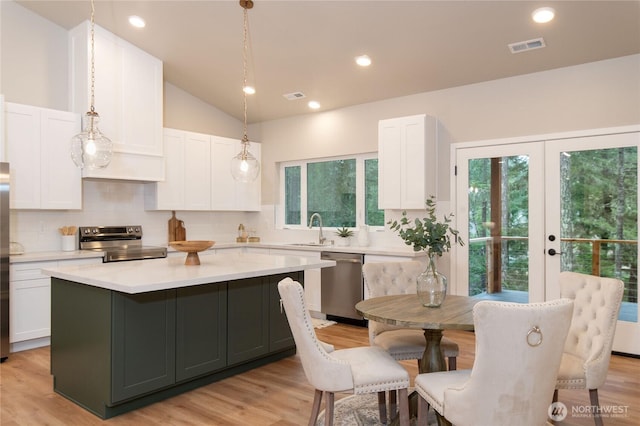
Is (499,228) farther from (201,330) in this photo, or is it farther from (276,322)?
(201,330)

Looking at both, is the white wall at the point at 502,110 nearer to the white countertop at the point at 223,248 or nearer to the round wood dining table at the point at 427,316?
the white countertop at the point at 223,248

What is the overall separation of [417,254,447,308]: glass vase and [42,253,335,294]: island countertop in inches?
44.3

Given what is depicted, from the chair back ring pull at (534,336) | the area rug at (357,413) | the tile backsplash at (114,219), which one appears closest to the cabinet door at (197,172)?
the tile backsplash at (114,219)

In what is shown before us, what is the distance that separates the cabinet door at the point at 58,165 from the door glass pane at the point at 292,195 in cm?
284

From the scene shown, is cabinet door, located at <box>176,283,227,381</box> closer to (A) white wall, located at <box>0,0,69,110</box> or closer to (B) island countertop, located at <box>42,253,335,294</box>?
(B) island countertop, located at <box>42,253,335,294</box>

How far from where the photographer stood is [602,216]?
416 centimetres

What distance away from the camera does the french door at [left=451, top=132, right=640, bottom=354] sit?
405 centimetres

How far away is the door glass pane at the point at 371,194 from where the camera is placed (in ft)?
19.0

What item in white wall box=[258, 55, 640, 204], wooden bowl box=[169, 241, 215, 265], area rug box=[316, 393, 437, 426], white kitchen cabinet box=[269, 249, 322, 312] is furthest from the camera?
white kitchen cabinet box=[269, 249, 322, 312]

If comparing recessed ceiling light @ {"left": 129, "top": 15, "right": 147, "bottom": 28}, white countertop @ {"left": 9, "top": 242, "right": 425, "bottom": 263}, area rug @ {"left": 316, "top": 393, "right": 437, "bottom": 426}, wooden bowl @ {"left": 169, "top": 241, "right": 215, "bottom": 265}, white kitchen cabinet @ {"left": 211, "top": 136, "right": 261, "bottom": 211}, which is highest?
recessed ceiling light @ {"left": 129, "top": 15, "right": 147, "bottom": 28}

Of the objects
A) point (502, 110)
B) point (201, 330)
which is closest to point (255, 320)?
point (201, 330)

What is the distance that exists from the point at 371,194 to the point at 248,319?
2767mm

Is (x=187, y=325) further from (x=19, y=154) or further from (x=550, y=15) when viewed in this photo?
(x=550, y=15)

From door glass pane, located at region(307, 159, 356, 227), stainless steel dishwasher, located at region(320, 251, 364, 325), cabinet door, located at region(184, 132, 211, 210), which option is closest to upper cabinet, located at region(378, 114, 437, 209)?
stainless steel dishwasher, located at region(320, 251, 364, 325)
